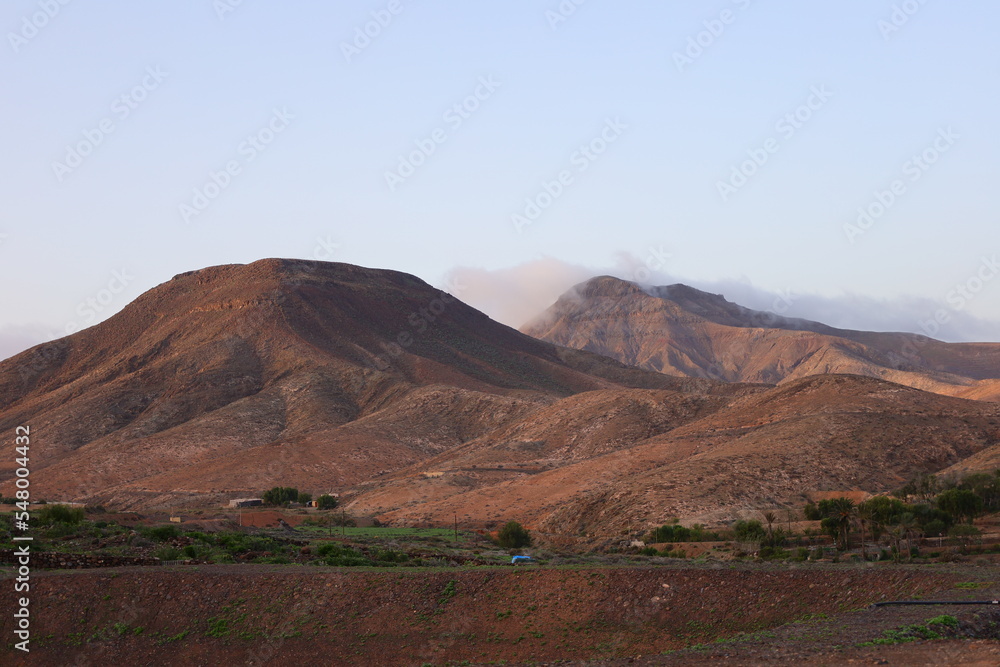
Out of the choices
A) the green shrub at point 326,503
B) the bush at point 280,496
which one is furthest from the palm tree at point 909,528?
the bush at point 280,496

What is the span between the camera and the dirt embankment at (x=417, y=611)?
22.3 meters

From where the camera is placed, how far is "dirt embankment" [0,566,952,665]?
73.1ft

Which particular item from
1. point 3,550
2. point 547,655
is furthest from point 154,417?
point 547,655

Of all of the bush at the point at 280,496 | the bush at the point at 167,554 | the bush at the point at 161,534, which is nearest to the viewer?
the bush at the point at 167,554

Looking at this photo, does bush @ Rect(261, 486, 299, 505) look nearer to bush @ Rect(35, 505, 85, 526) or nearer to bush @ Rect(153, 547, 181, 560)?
bush @ Rect(35, 505, 85, 526)

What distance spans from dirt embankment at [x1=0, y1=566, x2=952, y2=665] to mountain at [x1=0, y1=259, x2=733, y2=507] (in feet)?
170

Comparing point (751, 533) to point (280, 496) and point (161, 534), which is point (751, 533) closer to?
point (161, 534)

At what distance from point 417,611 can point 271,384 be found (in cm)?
9420

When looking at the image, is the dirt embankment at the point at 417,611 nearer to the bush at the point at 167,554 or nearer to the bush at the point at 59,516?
the bush at the point at 167,554

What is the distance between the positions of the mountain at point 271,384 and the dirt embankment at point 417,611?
5194cm

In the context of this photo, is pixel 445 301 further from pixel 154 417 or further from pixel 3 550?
pixel 3 550

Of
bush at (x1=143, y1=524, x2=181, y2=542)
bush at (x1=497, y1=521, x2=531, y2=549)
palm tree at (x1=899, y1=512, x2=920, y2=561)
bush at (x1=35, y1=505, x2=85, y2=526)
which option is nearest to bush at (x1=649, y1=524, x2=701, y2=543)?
bush at (x1=497, y1=521, x2=531, y2=549)

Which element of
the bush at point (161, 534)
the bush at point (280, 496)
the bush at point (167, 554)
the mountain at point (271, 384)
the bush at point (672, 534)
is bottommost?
the bush at point (672, 534)

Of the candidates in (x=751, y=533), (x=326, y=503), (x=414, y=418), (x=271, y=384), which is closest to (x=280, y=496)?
(x=326, y=503)
